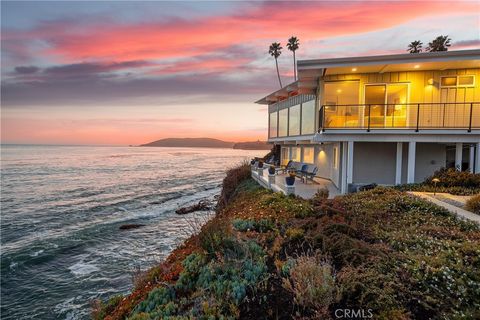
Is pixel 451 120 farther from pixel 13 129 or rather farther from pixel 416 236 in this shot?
pixel 13 129

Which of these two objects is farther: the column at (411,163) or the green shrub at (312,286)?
the column at (411,163)

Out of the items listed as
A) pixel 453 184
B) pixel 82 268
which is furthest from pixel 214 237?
pixel 453 184

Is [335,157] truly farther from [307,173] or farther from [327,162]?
[307,173]

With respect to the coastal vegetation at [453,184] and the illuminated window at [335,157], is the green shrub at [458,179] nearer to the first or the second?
the coastal vegetation at [453,184]

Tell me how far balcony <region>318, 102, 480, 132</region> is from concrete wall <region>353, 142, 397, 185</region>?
4.72 ft

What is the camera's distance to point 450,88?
41.5 ft

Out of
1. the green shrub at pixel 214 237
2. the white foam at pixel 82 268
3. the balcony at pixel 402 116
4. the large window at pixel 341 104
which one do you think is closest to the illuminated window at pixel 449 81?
the balcony at pixel 402 116

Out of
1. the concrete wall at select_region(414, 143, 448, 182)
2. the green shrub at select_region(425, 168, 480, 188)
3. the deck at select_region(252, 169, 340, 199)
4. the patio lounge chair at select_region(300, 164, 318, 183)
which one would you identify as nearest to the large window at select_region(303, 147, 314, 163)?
the deck at select_region(252, 169, 340, 199)

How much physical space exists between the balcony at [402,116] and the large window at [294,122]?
6.81m

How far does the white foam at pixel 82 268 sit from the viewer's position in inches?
428

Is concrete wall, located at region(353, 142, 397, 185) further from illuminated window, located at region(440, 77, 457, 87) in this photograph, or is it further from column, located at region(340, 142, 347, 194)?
illuminated window, located at region(440, 77, 457, 87)

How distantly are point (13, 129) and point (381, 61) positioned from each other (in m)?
47.3

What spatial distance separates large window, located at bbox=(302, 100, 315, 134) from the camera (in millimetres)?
17527

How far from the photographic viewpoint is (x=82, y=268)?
11.2 m
